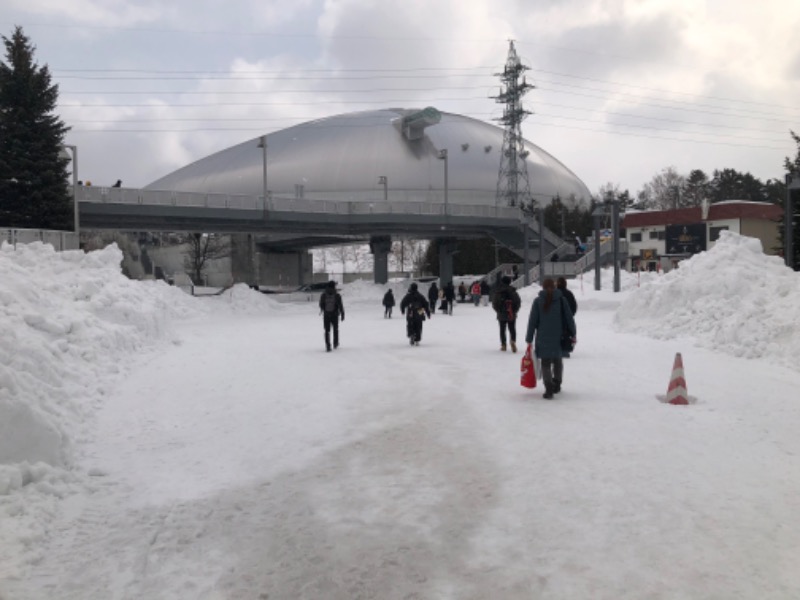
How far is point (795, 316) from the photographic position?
13078mm

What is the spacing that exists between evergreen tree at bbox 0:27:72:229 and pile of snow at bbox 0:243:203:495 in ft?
57.3

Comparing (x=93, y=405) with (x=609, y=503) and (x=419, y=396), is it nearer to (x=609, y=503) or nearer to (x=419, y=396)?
(x=419, y=396)

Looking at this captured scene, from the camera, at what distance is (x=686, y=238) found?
2628 inches

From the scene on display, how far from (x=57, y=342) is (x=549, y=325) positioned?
7257 millimetres

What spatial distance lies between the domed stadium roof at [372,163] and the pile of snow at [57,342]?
6933cm

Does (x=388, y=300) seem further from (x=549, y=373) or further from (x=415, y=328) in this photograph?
(x=549, y=373)

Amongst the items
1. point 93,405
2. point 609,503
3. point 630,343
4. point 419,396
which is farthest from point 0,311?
point 630,343

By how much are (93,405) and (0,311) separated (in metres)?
2.24

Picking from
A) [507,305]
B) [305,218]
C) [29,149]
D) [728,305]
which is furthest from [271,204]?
[728,305]

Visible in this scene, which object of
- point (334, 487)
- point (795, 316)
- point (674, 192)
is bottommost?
point (334, 487)

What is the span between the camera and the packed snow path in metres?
4.02

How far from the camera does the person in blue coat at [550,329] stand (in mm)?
9531

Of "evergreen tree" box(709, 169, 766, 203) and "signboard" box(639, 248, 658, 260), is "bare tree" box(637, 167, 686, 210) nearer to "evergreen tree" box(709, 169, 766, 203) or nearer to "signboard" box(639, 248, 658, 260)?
"evergreen tree" box(709, 169, 766, 203)

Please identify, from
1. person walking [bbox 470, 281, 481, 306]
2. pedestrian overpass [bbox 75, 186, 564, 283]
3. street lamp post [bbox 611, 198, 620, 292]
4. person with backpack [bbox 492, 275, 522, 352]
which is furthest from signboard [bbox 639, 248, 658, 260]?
person with backpack [bbox 492, 275, 522, 352]
